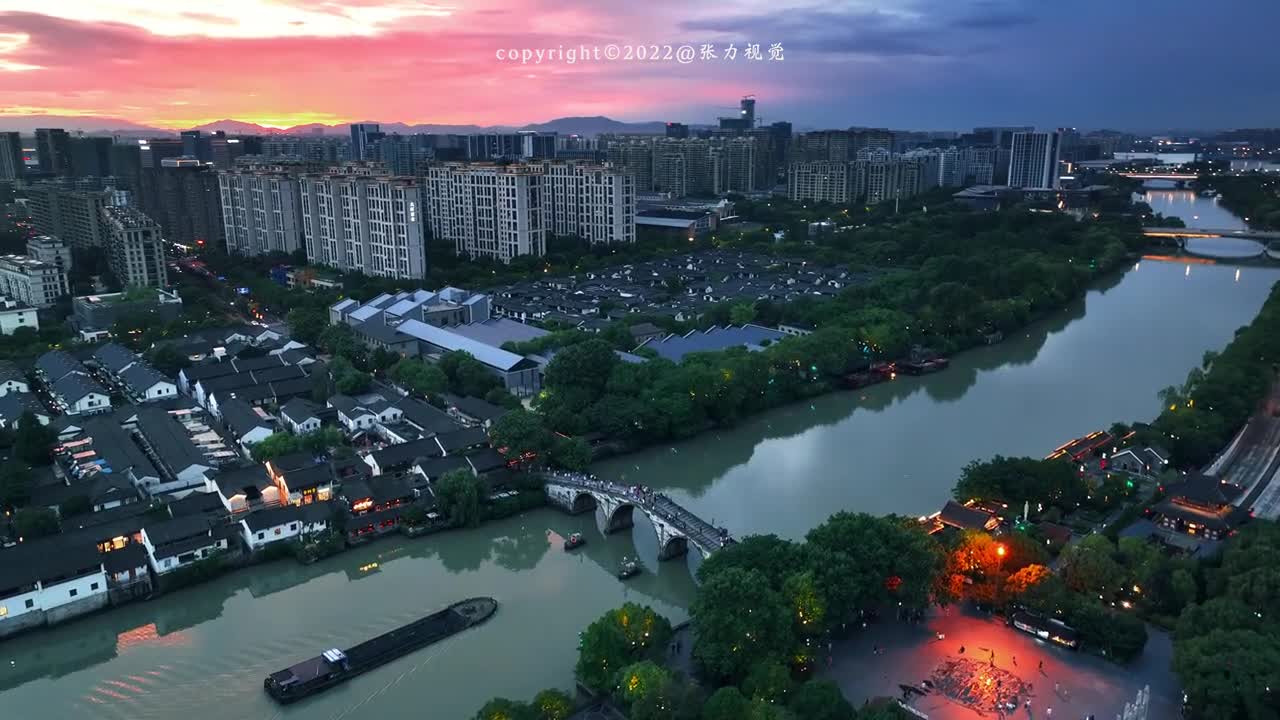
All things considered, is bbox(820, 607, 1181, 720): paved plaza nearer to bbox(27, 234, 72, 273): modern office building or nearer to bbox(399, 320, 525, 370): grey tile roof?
bbox(399, 320, 525, 370): grey tile roof

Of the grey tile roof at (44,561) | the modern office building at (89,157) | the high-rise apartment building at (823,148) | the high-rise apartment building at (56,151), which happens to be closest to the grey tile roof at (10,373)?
the grey tile roof at (44,561)

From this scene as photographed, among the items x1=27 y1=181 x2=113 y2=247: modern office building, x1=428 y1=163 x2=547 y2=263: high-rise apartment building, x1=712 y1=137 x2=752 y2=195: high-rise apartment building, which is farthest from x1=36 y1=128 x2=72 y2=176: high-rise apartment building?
x1=712 y1=137 x2=752 y2=195: high-rise apartment building

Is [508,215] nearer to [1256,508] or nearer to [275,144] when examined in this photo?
[1256,508]

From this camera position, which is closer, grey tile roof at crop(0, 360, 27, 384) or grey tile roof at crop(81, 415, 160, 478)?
grey tile roof at crop(81, 415, 160, 478)

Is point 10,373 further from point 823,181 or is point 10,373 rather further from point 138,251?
point 823,181

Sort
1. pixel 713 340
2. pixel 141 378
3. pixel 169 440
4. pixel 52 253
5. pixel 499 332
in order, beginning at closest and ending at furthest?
1. pixel 169 440
2. pixel 141 378
3. pixel 713 340
4. pixel 499 332
5. pixel 52 253

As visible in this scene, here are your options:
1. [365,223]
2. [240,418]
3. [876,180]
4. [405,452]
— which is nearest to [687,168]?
[876,180]
